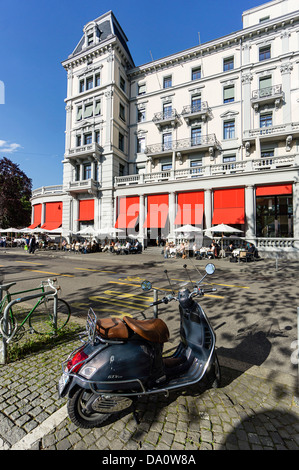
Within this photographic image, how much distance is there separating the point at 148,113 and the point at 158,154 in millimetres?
6748

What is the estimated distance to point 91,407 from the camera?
1.99 meters

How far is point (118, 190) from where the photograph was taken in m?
24.3

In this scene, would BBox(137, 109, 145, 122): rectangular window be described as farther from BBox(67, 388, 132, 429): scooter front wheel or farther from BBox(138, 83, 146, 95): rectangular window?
BBox(67, 388, 132, 429): scooter front wheel

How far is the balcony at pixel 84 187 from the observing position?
2472 cm

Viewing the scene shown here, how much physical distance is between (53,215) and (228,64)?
27906 mm

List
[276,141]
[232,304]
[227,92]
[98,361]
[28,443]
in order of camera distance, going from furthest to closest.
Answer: [227,92] → [276,141] → [232,304] → [98,361] → [28,443]

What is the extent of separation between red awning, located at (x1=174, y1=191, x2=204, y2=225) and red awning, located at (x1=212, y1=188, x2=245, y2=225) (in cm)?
135

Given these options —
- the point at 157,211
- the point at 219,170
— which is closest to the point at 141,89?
the point at 219,170

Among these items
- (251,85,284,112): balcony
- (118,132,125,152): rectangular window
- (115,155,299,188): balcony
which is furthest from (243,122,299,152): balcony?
(118,132,125,152): rectangular window

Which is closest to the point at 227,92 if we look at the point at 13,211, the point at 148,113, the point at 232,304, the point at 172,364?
the point at 148,113

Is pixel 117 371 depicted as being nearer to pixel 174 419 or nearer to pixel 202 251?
pixel 174 419

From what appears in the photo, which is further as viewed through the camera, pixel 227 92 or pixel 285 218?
pixel 227 92
